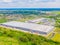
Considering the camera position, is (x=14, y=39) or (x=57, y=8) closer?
(x=14, y=39)

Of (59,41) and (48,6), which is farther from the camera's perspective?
(48,6)

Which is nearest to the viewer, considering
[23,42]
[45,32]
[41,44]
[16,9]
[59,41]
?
[41,44]

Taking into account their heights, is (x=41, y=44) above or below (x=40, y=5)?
below

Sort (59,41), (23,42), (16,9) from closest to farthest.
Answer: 1. (23,42)
2. (59,41)
3. (16,9)

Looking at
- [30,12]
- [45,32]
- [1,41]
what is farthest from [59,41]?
[30,12]

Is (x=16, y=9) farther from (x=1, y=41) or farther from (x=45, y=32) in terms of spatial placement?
(x=1, y=41)

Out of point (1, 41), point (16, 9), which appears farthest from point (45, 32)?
point (16, 9)

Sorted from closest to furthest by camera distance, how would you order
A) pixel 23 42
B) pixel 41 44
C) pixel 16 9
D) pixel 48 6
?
pixel 41 44, pixel 23 42, pixel 48 6, pixel 16 9

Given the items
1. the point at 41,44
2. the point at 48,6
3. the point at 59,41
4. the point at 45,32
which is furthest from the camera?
the point at 48,6

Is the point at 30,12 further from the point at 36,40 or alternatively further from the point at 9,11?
the point at 36,40
